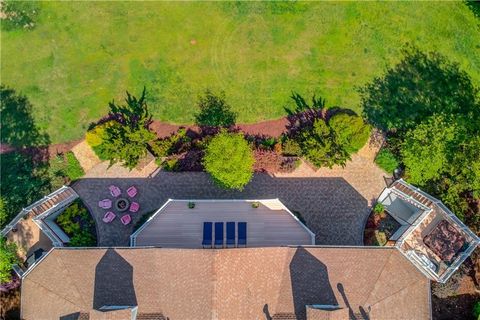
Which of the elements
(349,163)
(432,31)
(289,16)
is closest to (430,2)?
(432,31)

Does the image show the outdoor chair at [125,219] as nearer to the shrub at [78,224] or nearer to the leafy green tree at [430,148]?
the shrub at [78,224]

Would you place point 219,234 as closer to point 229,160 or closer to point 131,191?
point 229,160

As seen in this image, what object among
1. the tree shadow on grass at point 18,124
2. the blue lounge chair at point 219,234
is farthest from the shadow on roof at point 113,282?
the tree shadow on grass at point 18,124

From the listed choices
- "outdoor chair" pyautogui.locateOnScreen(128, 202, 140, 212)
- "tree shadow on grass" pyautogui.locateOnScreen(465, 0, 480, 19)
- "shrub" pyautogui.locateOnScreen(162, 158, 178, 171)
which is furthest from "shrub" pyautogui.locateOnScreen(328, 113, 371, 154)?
"outdoor chair" pyautogui.locateOnScreen(128, 202, 140, 212)

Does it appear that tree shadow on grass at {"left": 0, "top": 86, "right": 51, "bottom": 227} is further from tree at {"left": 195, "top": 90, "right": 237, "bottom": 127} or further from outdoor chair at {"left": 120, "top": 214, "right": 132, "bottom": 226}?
tree at {"left": 195, "top": 90, "right": 237, "bottom": 127}

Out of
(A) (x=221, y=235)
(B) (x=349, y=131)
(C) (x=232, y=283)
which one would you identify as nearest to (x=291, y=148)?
(B) (x=349, y=131)

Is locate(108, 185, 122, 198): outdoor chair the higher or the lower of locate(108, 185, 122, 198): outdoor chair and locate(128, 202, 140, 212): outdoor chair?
the higher
